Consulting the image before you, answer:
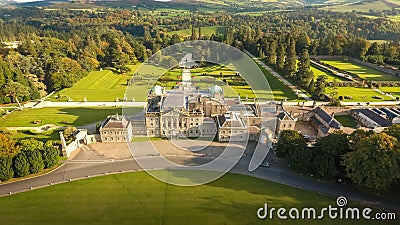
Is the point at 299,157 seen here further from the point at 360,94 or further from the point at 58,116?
the point at 58,116

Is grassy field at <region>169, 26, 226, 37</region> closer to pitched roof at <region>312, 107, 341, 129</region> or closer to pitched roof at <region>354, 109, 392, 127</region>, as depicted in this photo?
pitched roof at <region>312, 107, 341, 129</region>

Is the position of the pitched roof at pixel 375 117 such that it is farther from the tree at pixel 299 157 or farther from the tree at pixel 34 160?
the tree at pixel 34 160

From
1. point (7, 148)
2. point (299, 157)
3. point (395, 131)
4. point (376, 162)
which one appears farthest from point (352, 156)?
point (7, 148)

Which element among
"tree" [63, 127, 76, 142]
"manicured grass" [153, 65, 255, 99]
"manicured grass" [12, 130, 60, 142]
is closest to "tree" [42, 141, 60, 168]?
"tree" [63, 127, 76, 142]

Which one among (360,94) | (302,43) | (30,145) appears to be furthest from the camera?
(302,43)

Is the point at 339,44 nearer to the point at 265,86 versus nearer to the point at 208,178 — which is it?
the point at 265,86

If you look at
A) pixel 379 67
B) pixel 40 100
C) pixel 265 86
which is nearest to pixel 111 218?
pixel 40 100
